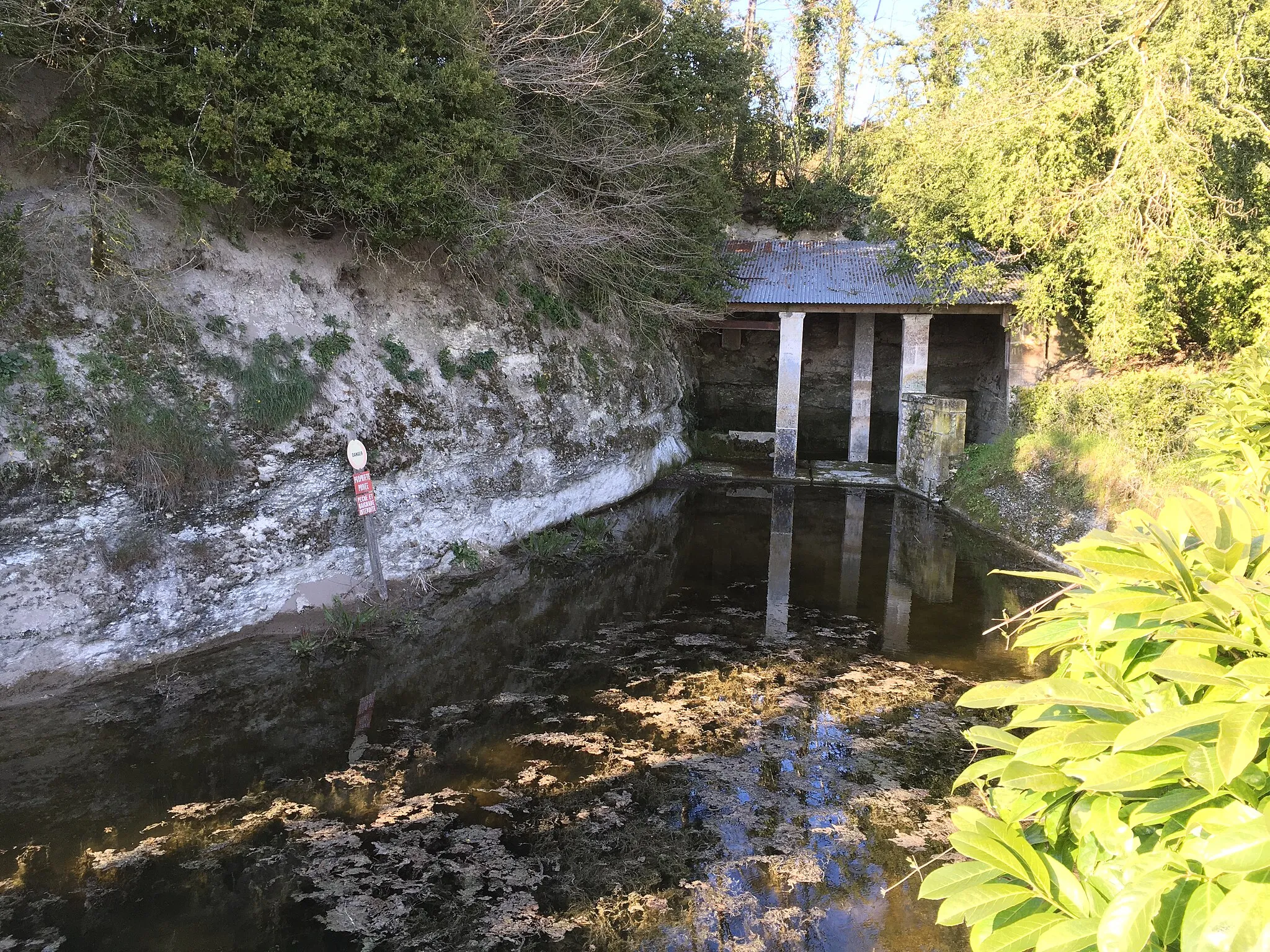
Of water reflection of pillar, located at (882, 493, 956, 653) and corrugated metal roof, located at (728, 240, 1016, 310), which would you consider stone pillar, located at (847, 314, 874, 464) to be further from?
water reflection of pillar, located at (882, 493, 956, 653)

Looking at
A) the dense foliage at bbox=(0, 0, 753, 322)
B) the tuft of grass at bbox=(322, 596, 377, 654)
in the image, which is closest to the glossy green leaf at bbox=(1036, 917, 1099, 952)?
the tuft of grass at bbox=(322, 596, 377, 654)

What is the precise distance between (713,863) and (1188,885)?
378 centimetres

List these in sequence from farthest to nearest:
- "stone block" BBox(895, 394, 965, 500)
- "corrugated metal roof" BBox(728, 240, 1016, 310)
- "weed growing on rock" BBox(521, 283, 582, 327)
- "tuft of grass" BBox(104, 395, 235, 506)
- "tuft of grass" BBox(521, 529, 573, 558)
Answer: "corrugated metal roof" BBox(728, 240, 1016, 310) < "stone block" BBox(895, 394, 965, 500) < "weed growing on rock" BBox(521, 283, 582, 327) < "tuft of grass" BBox(521, 529, 573, 558) < "tuft of grass" BBox(104, 395, 235, 506)

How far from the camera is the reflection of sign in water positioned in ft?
20.3

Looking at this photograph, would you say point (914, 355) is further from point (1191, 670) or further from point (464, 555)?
point (1191, 670)

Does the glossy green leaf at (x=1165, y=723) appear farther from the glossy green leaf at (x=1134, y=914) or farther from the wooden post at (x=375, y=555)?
the wooden post at (x=375, y=555)

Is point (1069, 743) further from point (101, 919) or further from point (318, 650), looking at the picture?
point (318, 650)

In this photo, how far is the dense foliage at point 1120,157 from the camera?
31.7 ft

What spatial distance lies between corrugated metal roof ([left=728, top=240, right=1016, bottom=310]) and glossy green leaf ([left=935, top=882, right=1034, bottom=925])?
15151 mm

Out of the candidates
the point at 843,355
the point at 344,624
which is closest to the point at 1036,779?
the point at 344,624

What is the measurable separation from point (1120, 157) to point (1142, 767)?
37.4 feet

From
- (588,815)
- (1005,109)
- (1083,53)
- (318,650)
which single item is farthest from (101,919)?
(1083,53)

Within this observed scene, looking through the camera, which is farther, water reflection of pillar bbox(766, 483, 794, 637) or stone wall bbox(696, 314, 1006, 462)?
stone wall bbox(696, 314, 1006, 462)

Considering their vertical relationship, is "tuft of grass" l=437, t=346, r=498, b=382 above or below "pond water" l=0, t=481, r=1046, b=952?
above
